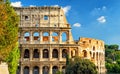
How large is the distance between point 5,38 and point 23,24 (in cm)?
3901

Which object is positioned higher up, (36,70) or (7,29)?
(7,29)

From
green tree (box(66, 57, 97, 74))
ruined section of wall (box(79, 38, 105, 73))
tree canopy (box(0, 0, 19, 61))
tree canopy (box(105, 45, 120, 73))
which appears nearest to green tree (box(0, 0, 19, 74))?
tree canopy (box(0, 0, 19, 61))

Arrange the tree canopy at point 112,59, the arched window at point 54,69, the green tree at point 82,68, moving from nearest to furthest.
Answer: the green tree at point 82,68 → the arched window at point 54,69 → the tree canopy at point 112,59

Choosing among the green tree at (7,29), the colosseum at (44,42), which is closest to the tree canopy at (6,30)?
the green tree at (7,29)

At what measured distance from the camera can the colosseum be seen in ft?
247

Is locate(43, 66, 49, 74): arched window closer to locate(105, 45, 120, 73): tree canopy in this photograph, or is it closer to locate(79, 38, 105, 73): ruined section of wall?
locate(79, 38, 105, 73): ruined section of wall

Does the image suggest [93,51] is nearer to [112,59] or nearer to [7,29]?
[112,59]

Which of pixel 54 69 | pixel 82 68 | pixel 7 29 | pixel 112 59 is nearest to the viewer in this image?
pixel 7 29

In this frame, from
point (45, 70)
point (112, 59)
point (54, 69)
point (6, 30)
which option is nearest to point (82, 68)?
point (6, 30)

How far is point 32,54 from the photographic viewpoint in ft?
250

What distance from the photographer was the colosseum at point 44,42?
75250 mm

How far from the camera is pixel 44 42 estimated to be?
7656 centimetres

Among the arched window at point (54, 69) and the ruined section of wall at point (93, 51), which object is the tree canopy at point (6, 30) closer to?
the arched window at point (54, 69)

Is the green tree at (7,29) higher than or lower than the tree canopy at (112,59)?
higher
